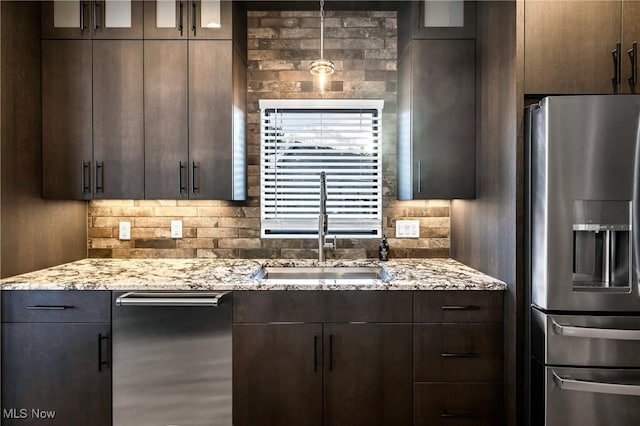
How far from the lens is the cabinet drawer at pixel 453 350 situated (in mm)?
1956

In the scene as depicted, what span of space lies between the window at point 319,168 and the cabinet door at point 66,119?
41.4 inches

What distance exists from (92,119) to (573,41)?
2.54 meters

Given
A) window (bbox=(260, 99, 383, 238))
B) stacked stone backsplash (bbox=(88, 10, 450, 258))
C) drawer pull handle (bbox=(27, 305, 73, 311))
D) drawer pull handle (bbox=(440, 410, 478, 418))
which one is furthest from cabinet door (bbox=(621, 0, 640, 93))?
drawer pull handle (bbox=(27, 305, 73, 311))

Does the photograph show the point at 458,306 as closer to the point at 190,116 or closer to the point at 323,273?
the point at 323,273

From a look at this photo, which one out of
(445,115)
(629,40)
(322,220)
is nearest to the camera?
(629,40)

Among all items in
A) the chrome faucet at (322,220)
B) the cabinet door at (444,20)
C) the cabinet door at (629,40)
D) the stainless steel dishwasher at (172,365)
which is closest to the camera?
the cabinet door at (629,40)

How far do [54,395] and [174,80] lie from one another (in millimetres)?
1757

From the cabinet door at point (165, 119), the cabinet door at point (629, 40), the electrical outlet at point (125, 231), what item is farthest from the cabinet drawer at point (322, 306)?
the cabinet door at point (629, 40)

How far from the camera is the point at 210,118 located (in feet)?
7.65

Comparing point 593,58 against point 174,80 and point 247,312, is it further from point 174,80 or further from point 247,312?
point 174,80

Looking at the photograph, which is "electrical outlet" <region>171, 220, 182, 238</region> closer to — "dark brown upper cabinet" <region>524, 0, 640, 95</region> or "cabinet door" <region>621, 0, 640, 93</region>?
"dark brown upper cabinet" <region>524, 0, 640, 95</region>

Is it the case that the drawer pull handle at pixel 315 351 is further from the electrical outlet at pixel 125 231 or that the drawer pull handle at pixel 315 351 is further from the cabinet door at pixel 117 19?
the cabinet door at pixel 117 19

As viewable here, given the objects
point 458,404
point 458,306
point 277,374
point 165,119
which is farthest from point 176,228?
point 458,404

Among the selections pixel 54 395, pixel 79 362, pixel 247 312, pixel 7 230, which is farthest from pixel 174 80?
pixel 54 395
